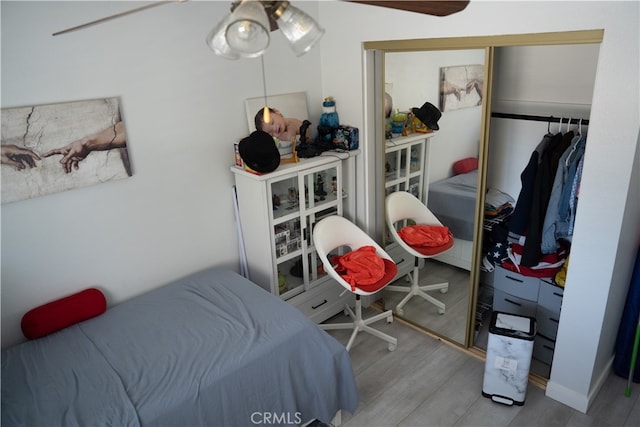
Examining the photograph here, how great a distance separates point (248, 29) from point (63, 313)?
2141 mm

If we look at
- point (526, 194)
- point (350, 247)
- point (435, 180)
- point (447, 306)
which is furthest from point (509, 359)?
point (350, 247)

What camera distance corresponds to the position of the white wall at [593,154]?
2109mm

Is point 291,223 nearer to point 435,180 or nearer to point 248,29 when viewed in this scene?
point 435,180

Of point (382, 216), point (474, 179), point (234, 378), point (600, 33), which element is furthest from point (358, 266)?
point (600, 33)

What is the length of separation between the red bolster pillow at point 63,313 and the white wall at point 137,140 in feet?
0.23

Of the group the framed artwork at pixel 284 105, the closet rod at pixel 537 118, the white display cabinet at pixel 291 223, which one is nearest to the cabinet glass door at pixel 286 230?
the white display cabinet at pixel 291 223

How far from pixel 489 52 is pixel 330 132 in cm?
122

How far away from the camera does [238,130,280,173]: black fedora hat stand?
2881 mm

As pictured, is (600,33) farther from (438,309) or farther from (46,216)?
(46,216)

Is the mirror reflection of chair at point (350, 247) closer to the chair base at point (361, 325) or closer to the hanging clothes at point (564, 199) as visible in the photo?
the chair base at point (361, 325)

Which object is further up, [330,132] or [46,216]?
[330,132]

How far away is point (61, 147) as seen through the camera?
2496mm

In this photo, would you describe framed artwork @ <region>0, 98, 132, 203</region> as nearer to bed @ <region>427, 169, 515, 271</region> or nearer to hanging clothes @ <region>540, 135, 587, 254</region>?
bed @ <region>427, 169, 515, 271</region>

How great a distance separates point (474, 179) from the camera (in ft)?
9.57
